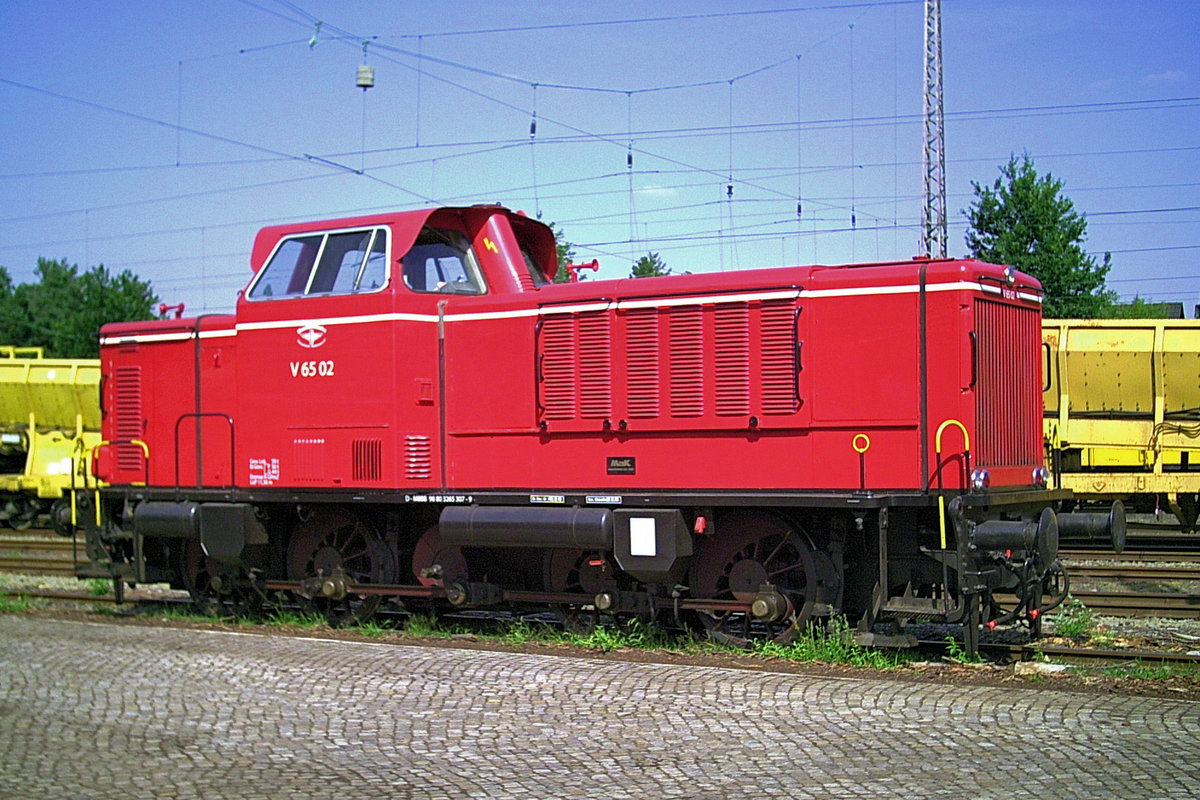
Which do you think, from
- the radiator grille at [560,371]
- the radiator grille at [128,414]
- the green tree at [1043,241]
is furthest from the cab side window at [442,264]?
the green tree at [1043,241]

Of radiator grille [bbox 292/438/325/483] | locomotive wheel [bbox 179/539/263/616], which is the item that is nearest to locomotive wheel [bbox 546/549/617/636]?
radiator grille [bbox 292/438/325/483]

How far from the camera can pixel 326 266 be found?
10.9 m

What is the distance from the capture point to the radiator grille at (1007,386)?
29.3 feet

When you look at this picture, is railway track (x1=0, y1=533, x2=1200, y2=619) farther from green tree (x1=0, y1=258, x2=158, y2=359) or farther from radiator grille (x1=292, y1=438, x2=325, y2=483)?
green tree (x1=0, y1=258, x2=158, y2=359)

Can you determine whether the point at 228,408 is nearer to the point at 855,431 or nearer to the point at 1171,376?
the point at 855,431

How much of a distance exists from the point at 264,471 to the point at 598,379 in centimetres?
345

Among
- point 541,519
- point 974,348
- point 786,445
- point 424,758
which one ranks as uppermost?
point 974,348

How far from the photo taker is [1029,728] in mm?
6551

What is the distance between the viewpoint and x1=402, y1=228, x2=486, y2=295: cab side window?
10617mm

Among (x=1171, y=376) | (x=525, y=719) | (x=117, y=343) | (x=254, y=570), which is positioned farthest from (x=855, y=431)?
(x=1171, y=376)

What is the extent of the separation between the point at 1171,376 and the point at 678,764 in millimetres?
14113

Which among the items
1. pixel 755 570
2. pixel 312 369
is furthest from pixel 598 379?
pixel 312 369

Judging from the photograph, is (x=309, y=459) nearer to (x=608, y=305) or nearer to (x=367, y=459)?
(x=367, y=459)

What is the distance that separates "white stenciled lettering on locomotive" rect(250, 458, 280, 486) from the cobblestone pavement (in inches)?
101
